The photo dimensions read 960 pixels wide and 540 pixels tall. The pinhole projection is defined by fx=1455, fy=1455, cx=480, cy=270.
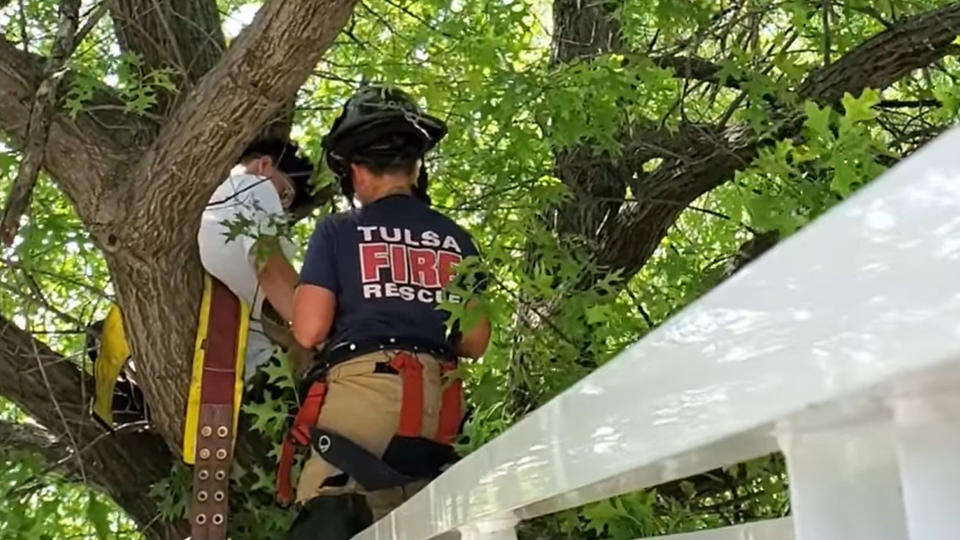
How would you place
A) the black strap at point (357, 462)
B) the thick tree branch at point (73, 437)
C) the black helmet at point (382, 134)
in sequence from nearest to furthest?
the black strap at point (357, 462), the black helmet at point (382, 134), the thick tree branch at point (73, 437)

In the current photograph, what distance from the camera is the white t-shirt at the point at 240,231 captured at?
2967 mm

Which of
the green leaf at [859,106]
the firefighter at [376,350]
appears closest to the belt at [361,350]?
the firefighter at [376,350]

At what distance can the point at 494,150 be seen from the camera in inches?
126

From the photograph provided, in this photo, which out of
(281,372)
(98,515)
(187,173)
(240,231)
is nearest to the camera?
(187,173)

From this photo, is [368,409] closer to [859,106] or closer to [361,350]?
[361,350]

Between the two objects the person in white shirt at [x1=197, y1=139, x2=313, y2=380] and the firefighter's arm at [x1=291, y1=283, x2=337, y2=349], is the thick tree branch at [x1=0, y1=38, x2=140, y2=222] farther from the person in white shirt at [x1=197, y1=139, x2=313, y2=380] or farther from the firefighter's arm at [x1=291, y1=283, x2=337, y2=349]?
the firefighter's arm at [x1=291, y1=283, x2=337, y2=349]

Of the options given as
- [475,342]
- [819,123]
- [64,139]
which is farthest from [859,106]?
[64,139]

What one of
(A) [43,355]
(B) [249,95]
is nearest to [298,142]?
(A) [43,355]

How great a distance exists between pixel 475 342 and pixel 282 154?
0.81m

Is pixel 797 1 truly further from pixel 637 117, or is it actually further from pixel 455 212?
pixel 455 212

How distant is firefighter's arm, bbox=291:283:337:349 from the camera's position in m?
2.79

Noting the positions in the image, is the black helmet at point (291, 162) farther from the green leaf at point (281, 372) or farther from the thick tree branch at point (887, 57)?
the thick tree branch at point (887, 57)

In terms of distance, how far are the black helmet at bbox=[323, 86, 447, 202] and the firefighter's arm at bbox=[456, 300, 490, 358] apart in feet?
1.26

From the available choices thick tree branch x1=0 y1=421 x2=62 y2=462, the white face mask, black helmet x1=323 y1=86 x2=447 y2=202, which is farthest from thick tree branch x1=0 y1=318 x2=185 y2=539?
black helmet x1=323 y1=86 x2=447 y2=202
